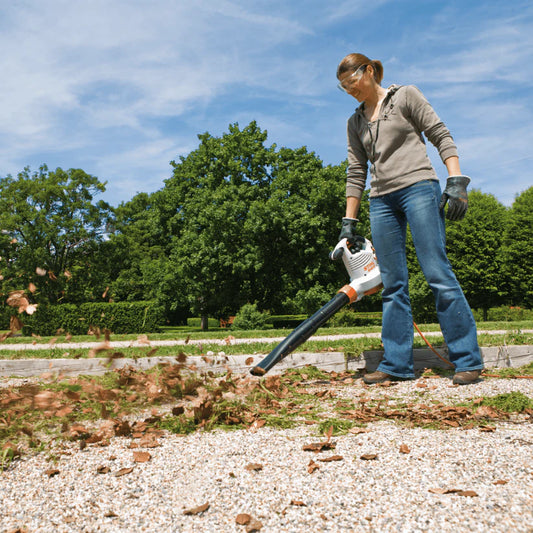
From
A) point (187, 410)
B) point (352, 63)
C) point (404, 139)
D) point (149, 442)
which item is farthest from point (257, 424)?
point (352, 63)

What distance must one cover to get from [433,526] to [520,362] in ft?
12.3

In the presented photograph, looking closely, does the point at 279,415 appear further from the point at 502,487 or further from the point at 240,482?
the point at 502,487

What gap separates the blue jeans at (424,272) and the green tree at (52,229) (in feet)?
72.3

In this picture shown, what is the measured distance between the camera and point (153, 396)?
3.53 m

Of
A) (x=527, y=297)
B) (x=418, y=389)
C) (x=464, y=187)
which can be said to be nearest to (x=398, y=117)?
(x=464, y=187)

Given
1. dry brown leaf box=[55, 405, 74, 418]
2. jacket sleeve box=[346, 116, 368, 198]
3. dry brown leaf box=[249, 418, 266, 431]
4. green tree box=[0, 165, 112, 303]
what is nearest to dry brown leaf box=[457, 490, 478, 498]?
dry brown leaf box=[249, 418, 266, 431]

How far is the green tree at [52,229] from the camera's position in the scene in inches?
916

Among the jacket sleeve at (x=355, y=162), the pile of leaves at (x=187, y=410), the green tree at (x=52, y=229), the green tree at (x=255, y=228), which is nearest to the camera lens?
the pile of leaves at (x=187, y=410)

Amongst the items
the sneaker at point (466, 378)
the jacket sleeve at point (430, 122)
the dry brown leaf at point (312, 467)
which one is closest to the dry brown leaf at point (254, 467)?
the dry brown leaf at point (312, 467)

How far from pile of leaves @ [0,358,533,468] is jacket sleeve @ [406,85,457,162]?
6.49ft

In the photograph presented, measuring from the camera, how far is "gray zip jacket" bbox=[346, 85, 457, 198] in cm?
387

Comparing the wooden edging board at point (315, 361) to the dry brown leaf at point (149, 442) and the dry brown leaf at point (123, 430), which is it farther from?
the dry brown leaf at point (149, 442)

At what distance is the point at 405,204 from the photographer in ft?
12.9

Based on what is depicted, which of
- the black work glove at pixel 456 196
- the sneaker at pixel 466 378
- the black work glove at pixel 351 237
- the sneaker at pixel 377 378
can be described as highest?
the black work glove at pixel 456 196
